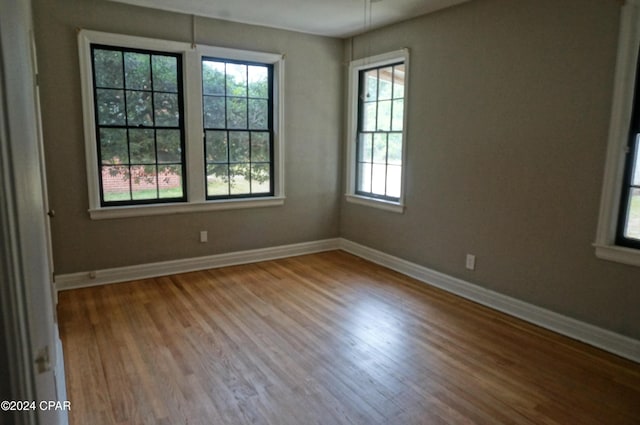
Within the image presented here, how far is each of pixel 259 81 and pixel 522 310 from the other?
140 inches

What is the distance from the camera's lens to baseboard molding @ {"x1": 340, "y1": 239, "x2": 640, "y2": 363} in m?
2.86

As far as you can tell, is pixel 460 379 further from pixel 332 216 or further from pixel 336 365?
pixel 332 216

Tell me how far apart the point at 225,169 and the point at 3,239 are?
409 cm

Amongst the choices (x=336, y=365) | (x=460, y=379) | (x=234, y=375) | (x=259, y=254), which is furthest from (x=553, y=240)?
(x=259, y=254)

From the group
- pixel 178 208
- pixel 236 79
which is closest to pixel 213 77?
pixel 236 79

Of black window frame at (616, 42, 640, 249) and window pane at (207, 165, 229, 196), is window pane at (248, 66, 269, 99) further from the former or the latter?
black window frame at (616, 42, 640, 249)

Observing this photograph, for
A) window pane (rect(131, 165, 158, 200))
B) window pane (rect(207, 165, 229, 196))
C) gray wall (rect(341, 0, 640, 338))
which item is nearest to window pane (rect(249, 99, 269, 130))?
window pane (rect(207, 165, 229, 196))

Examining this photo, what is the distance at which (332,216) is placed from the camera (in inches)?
216

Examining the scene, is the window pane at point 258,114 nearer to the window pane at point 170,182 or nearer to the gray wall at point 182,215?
the gray wall at point 182,215

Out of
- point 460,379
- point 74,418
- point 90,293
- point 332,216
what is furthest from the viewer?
point 332,216

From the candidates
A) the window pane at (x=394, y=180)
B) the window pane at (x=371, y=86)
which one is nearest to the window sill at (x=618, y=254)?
the window pane at (x=394, y=180)

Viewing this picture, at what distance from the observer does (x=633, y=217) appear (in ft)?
9.25

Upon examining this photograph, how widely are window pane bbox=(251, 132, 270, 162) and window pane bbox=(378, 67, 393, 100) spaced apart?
141 cm

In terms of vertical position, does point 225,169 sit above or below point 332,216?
above
